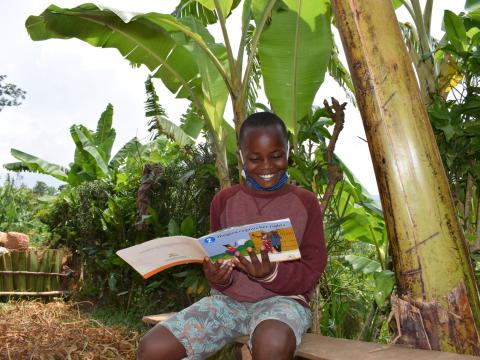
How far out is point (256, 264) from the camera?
1767 millimetres

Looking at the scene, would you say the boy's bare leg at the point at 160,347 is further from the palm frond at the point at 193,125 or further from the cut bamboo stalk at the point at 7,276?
the cut bamboo stalk at the point at 7,276

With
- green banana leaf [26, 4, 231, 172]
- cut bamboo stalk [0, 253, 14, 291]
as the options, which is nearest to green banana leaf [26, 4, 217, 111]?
green banana leaf [26, 4, 231, 172]

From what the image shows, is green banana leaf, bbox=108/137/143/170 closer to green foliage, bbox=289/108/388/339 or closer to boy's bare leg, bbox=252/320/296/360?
green foliage, bbox=289/108/388/339

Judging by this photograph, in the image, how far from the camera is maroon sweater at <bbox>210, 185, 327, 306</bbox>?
6.39 feet

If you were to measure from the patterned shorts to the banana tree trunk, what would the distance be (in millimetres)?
409

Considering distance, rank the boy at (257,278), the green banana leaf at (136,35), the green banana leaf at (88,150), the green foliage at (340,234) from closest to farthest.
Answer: the boy at (257,278), the green foliage at (340,234), the green banana leaf at (136,35), the green banana leaf at (88,150)

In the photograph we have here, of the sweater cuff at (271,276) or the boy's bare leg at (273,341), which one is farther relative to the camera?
the sweater cuff at (271,276)

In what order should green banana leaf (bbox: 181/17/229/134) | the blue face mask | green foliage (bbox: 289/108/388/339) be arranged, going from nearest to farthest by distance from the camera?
the blue face mask
green foliage (bbox: 289/108/388/339)
green banana leaf (bbox: 181/17/229/134)

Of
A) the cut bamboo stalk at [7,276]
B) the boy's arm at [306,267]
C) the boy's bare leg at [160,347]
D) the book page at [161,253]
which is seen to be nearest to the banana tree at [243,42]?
the boy's arm at [306,267]

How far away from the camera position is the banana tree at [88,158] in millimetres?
8789

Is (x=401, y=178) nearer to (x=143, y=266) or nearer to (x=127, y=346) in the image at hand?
(x=143, y=266)

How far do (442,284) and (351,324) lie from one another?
285 cm

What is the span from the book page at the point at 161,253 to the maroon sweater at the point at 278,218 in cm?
28

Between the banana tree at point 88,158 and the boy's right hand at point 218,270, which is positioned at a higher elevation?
the banana tree at point 88,158
